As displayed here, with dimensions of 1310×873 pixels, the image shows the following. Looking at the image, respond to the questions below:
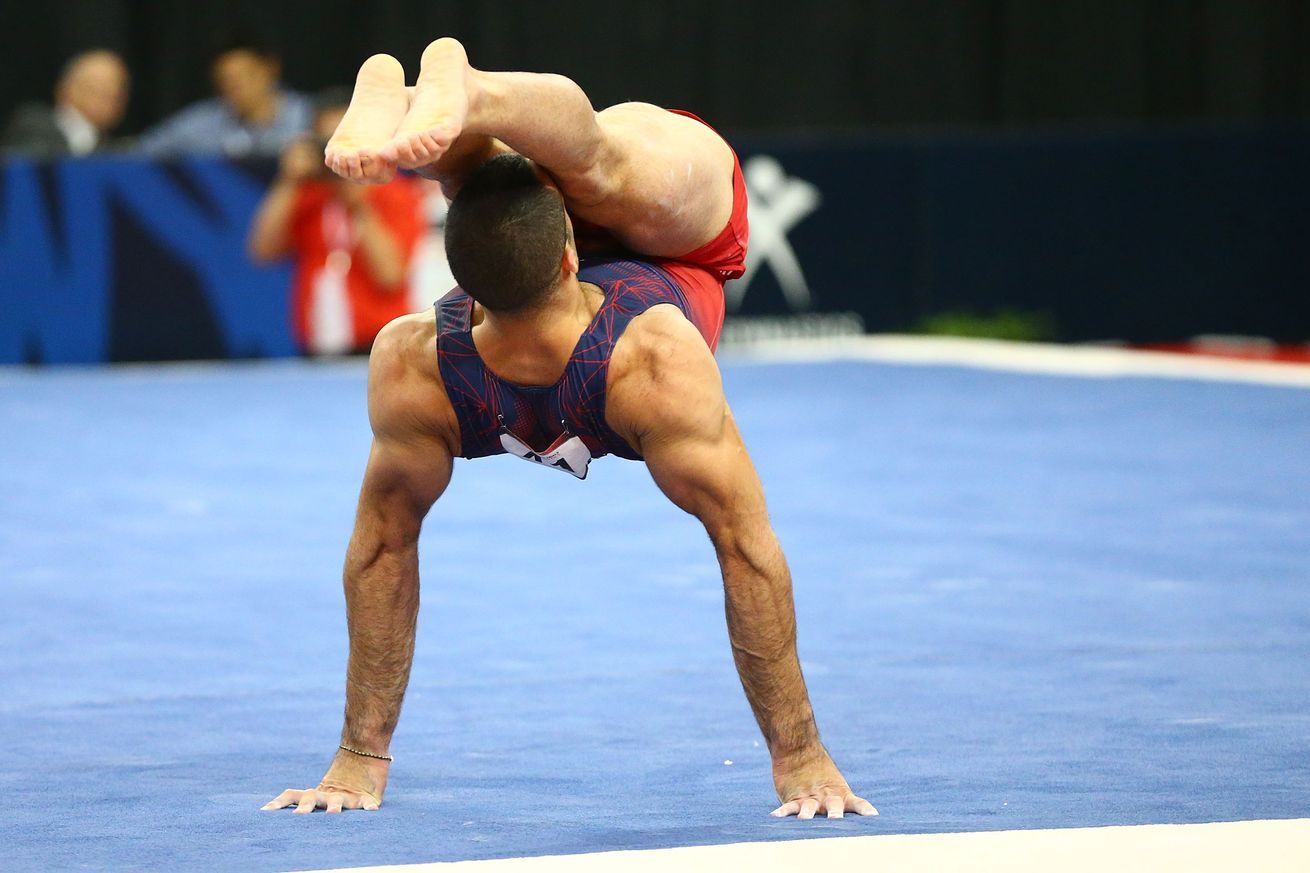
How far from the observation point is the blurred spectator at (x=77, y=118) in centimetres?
1127

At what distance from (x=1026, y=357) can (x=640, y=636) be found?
6749mm

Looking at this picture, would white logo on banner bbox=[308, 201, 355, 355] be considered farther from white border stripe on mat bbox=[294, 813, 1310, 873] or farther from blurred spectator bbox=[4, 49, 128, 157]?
white border stripe on mat bbox=[294, 813, 1310, 873]

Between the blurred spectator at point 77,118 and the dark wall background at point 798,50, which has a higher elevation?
the dark wall background at point 798,50

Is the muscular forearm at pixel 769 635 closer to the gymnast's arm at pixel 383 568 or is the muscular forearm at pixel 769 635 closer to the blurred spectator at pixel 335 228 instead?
the gymnast's arm at pixel 383 568

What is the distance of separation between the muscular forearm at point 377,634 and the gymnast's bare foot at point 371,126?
0.96m

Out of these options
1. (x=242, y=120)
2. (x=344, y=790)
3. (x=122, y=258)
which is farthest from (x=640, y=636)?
(x=242, y=120)

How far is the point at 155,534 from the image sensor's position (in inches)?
287

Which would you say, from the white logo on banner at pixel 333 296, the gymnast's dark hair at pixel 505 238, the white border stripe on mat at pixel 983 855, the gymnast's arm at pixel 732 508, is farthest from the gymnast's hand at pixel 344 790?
the white logo on banner at pixel 333 296

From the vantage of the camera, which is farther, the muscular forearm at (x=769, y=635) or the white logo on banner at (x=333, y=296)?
the white logo on banner at (x=333, y=296)

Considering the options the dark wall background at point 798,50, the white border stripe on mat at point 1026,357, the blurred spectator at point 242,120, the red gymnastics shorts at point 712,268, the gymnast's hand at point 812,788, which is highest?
the dark wall background at point 798,50

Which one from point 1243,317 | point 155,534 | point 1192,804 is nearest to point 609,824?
point 1192,804

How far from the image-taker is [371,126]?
3.42 meters

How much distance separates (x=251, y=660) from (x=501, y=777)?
1.41 m

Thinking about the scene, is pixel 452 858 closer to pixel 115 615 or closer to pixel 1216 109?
pixel 115 615
